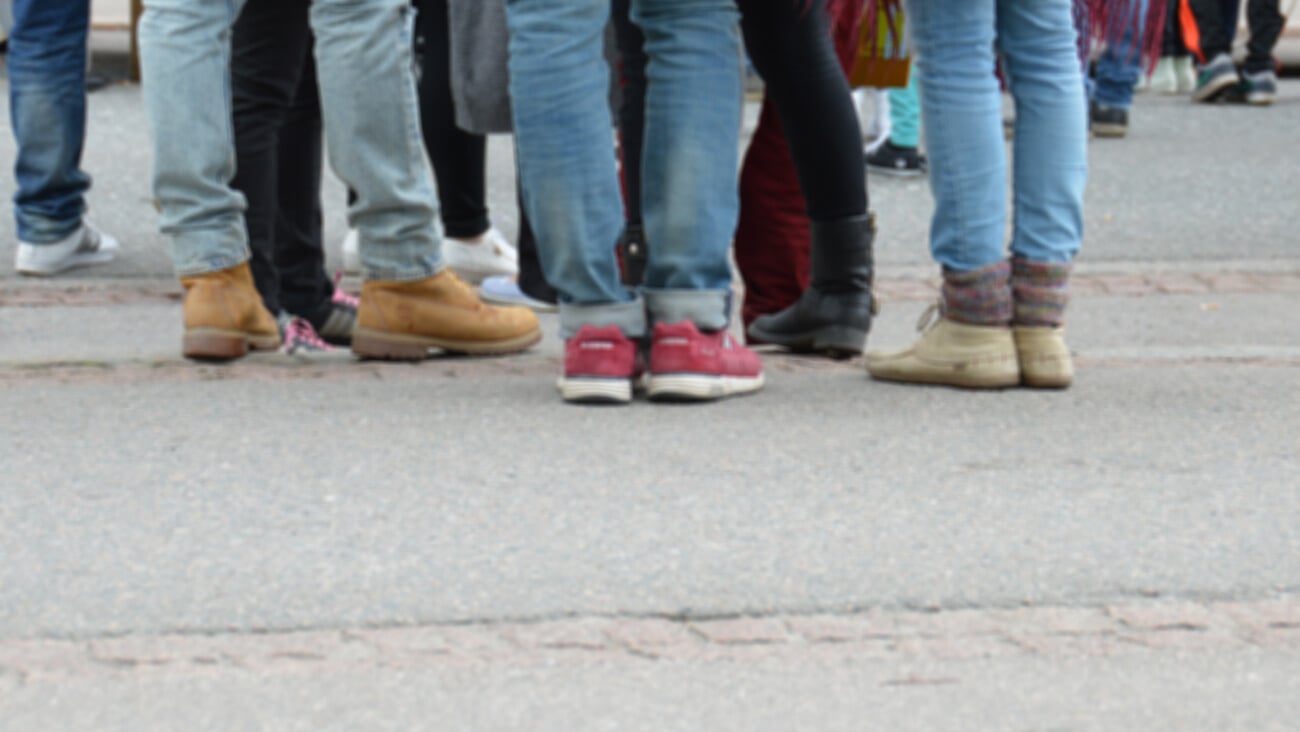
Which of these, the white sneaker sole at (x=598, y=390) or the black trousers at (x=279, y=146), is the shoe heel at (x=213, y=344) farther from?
the white sneaker sole at (x=598, y=390)

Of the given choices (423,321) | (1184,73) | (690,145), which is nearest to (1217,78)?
(1184,73)

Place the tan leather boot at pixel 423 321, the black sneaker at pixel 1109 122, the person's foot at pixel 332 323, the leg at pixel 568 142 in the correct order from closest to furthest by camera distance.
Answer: the leg at pixel 568 142, the tan leather boot at pixel 423 321, the person's foot at pixel 332 323, the black sneaker at pixel 1109 122

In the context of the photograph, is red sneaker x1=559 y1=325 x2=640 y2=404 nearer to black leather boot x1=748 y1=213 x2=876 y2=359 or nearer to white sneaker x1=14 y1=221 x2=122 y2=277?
black leather boot x1=748 y1=213 x2=876 y2=359

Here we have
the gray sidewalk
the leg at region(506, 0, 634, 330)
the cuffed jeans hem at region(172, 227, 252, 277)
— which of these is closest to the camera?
the gray sidewalk

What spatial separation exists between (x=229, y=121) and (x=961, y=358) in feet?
4.61

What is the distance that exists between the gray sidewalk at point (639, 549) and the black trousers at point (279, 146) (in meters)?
0.29

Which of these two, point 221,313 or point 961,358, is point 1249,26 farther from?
point 221,313

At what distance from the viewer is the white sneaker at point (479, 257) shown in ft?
17.4

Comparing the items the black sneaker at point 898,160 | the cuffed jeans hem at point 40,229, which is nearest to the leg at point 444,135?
the cuffed jeans hem at point 40,229

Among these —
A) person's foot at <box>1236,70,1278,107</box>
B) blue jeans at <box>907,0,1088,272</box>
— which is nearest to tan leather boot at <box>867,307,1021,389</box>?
blue jeans at <box>907,0,1088,272</box>

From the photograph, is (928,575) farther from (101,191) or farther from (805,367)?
(101,191)

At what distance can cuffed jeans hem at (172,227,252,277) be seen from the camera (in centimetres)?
381

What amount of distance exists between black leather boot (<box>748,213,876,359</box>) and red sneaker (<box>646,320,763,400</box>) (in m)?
0.48

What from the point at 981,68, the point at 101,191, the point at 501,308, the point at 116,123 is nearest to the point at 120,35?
the point at 116,123
